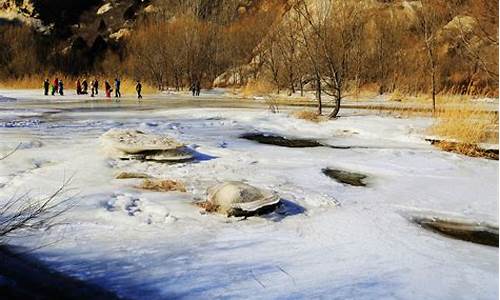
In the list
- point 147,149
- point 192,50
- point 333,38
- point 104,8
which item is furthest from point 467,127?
point 104,8

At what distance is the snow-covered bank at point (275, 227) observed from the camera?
3.93 meters

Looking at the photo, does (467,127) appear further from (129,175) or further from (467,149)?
(129,175)

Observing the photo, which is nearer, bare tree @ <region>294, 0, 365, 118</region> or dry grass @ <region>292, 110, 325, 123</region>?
dry grass @ <region>292, 110, 325, 123</region>

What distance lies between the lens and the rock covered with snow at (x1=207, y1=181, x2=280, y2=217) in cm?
552

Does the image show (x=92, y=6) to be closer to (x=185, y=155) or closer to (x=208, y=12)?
(x=208, y=12)

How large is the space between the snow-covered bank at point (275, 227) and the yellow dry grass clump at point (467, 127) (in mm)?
1347

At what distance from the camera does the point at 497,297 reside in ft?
12.4

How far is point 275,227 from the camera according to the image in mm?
5215

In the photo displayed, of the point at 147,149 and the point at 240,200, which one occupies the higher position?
the point at 147,149

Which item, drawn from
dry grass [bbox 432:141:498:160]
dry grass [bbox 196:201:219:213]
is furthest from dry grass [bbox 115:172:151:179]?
dry grass [bbox 432:141:498:160]

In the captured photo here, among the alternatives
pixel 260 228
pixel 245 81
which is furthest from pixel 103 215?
pixel 245 81

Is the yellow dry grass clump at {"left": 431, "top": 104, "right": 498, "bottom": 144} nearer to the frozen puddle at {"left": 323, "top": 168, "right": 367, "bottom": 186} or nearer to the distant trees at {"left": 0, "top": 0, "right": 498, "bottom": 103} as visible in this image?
the frozen puddle at {"left": 323, "top": 168, "right": 367, "bottom": 186}

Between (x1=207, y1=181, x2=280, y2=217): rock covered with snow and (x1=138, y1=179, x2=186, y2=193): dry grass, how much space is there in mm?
869

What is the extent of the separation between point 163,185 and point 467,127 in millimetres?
7533
